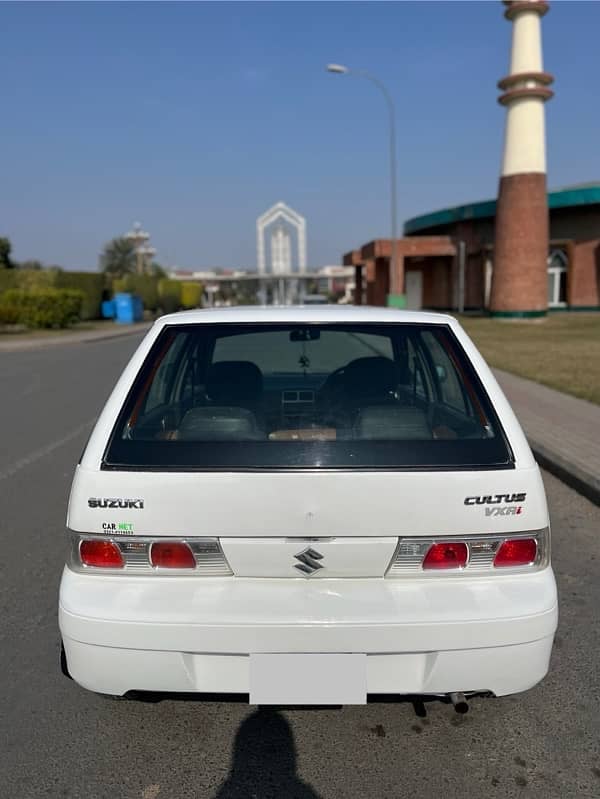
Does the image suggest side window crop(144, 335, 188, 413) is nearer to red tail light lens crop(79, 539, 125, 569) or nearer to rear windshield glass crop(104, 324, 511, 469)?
rear windshield glass crop(104, 324, 511, 469)

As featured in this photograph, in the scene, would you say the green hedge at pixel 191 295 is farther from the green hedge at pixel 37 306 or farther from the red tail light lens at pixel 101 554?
the red tail light lens at pixel 101 554

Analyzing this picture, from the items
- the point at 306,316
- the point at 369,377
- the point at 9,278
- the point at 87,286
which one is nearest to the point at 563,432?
the point at 369,377

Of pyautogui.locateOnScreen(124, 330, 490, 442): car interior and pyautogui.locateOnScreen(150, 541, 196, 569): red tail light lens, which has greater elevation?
pyautogui.locateOnScreen(124, 330, 490, 442): car interior

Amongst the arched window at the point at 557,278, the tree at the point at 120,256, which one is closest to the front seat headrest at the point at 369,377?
the arched window at the point at 557,278

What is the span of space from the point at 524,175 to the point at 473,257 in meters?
12.4

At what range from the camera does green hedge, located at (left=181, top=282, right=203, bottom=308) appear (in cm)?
6225

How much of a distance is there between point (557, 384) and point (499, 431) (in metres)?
9.84

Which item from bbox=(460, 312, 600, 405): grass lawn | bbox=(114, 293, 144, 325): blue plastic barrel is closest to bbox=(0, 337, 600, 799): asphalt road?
bbox=(460, 312, 600, 405): grass lawn

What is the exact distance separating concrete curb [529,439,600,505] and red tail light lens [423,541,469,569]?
3.57 m

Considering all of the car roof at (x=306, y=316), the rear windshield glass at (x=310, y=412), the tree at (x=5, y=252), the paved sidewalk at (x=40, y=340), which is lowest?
the paved sidewalk at (x=40, y=340)

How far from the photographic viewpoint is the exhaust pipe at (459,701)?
225 centimetres

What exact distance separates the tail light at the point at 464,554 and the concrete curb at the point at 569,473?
11.3 feet

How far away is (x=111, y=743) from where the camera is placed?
8.13 feet

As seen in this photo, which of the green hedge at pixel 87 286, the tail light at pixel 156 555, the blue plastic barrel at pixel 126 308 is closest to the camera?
the tail light at pixel 156 555
